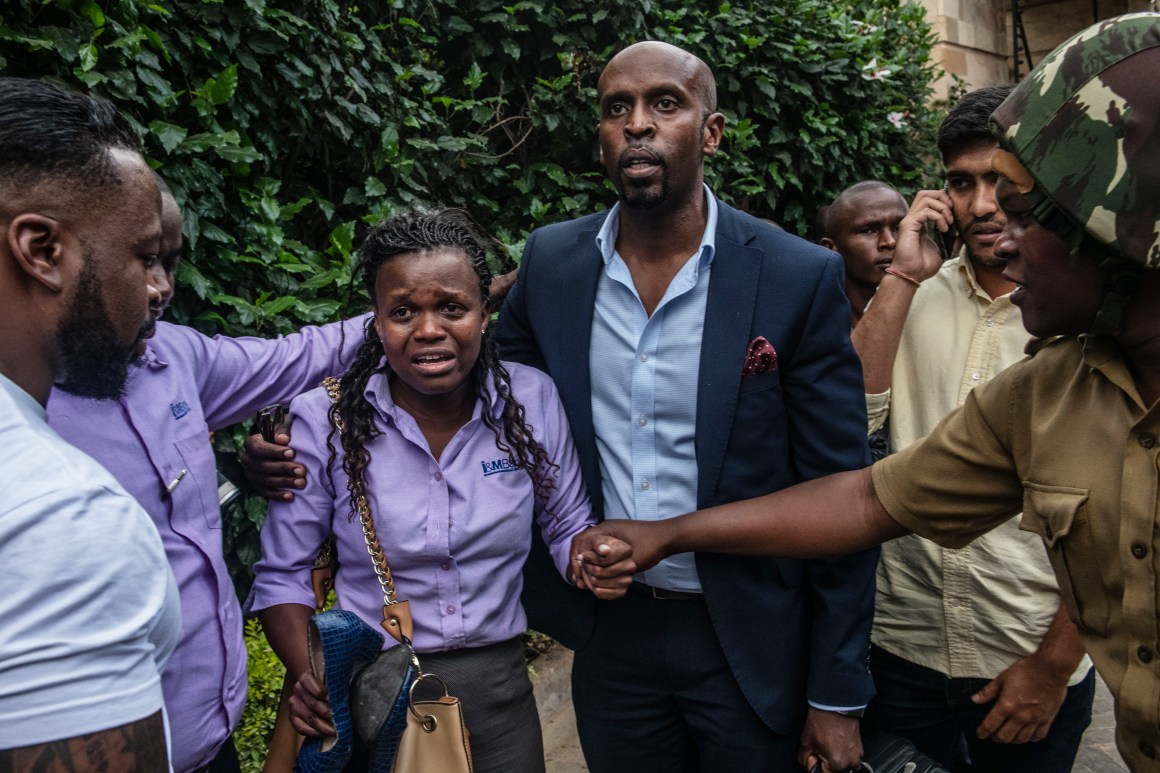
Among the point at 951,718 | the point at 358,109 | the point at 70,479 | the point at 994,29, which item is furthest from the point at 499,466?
the point at 994,29

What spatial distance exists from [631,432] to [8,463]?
1.70 m

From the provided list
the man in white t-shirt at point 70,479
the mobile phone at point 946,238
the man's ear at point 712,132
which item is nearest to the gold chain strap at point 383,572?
the man in white t-shirt at point 70,479

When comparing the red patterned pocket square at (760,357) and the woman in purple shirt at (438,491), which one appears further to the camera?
the red patterned pocket square at (760,357)

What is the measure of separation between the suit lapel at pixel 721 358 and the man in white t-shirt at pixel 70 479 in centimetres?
144

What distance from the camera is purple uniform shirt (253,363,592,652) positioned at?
2322 mm

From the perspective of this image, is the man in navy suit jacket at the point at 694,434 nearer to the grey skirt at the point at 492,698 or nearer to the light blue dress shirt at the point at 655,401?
the light blue dress shirt at the point at 655,401

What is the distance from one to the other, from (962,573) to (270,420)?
6.67 ft

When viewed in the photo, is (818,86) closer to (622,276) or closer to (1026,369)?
(622,276)

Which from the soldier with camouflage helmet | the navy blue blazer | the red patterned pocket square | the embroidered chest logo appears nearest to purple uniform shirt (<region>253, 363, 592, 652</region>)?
the embroidered chest logo

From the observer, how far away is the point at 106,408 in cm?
204

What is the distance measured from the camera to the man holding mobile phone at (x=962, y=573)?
261 centimetres

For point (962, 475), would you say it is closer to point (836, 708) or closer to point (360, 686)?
point (836, 708)

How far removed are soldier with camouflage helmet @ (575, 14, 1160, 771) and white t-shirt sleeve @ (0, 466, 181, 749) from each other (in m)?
1.55

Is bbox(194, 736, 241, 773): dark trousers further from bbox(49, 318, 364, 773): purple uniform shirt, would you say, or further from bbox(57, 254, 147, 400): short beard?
bbox(57, 254, 147, 400): short beard
